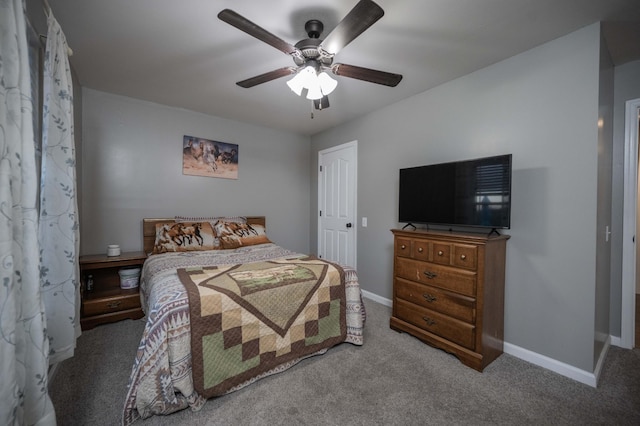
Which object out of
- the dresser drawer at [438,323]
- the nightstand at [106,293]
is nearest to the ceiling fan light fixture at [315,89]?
the dresser drawer at [438,323]

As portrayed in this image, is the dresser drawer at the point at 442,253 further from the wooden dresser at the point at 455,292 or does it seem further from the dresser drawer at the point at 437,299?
the dresser drawer at the point at 437,299

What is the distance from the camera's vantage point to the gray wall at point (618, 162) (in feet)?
7.07

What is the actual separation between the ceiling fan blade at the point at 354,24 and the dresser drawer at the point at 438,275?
5.95ft

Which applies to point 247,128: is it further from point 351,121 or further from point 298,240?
point 298,240

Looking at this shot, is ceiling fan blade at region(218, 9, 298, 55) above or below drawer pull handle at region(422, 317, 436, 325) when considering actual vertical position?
above

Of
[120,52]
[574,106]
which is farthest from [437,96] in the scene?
[120,52]

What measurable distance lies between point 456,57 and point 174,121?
3277 millimetres

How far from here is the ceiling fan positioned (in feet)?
4.40

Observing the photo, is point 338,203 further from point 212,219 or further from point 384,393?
point 384,393

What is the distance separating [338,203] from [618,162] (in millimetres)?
2872

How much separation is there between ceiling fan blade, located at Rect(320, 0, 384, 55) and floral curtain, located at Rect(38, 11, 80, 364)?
151 centimetres

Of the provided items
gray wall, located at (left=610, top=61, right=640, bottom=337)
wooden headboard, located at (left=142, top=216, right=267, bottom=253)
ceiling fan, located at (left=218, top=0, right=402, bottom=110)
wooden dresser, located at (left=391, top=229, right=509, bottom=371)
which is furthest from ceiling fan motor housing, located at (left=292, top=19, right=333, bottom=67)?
wooden headboard, located at (left=142, top=216, right=267, bottom=253)

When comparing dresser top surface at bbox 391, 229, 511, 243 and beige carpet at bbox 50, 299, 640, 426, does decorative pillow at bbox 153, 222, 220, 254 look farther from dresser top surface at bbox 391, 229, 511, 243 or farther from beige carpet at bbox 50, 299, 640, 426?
dresser top surface at bbox 391, 229, 511, 243

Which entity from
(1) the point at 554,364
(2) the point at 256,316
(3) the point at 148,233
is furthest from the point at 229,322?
(1) the point at 554,364
